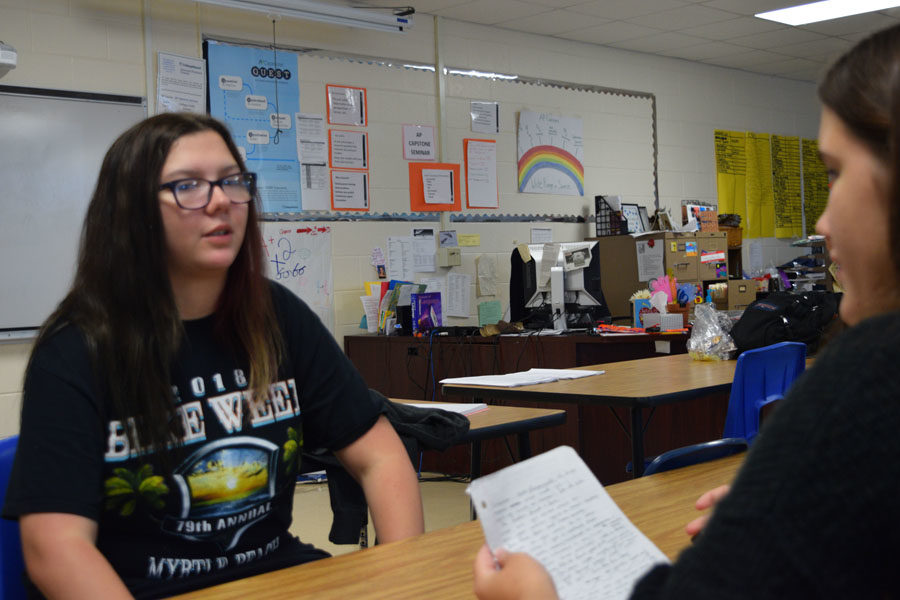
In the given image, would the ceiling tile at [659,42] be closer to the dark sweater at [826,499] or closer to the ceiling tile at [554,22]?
the ceiling tile at [554,22]

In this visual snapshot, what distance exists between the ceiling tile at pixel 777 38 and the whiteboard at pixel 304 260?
12.6 feet

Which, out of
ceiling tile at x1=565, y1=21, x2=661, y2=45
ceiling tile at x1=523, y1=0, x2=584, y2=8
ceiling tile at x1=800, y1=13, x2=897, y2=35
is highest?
ceiling tile at x1=800, y1=13, x2=897, y2=35

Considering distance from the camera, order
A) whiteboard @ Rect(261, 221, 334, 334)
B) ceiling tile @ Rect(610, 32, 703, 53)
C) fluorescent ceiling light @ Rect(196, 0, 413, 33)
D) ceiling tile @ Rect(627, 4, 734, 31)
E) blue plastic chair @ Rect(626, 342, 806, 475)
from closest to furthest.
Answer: blue plastic chair @ Rect(626, 342, 806, 475) → fluorescent ceiling light @ Rect(196, 0, 413, 33) → whiteboard @ Rect(261, 221, 334, 334) → ceiling tile @ Rect(627, 4, 734, 31) → ceiling tile @ Rect(610, 32, 703, 53)

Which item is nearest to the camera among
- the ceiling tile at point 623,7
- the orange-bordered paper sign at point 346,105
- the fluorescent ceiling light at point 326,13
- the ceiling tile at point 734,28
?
the fluorescent ceiling light at point 326,13

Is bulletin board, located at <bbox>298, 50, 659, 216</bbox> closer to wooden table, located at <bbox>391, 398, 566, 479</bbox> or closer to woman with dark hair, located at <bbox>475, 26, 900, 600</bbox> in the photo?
wooden table, located at <bbox>391, 398, 566, 479</bbox>

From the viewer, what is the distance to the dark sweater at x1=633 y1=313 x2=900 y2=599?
54cm

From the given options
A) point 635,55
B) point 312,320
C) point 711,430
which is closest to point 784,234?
point 635,55

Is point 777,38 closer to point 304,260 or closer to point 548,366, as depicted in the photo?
point 548,366

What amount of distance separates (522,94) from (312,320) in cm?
524

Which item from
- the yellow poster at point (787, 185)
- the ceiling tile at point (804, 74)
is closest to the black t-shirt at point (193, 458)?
the yellow poster at point (787, 185)

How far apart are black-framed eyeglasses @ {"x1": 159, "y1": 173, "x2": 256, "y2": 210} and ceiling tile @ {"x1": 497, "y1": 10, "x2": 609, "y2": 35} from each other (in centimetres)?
508

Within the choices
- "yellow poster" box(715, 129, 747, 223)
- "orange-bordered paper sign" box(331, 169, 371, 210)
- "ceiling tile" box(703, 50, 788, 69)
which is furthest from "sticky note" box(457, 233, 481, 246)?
"ceiling tile" box(703, 50, 788, 69)

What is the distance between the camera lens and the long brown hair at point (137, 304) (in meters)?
1.30

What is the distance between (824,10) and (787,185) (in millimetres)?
2441
